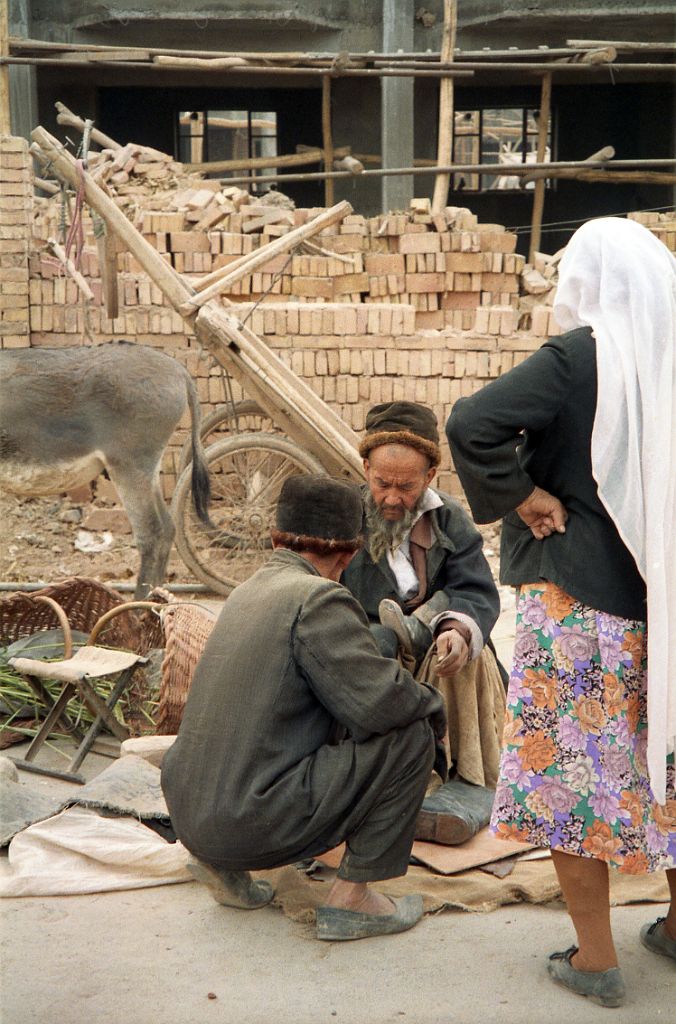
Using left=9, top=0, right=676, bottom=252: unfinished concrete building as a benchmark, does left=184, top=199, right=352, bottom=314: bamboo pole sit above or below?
below

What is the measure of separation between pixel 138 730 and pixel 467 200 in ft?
35.7

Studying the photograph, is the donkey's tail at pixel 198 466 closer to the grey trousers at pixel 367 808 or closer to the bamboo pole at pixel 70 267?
the bamboo pole at pixel 70 267

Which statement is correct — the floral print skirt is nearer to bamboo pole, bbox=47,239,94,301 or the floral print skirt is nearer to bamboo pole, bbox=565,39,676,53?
bamboo pole, bbox=47,239,94,301

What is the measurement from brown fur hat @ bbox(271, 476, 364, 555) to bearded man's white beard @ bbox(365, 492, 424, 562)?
2.18ft

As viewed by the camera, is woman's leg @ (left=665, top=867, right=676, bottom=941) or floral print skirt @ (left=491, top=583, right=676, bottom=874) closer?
floral print skirt @ (left=491, top=583, right=676, bottom=874)

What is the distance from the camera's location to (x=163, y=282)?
6.29 meters

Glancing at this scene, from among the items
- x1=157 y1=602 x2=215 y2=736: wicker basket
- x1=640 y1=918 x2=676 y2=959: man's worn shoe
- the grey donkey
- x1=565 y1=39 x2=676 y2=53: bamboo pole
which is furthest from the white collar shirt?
x1=565 y1=39 x2=676 y2=53: bamboo pole

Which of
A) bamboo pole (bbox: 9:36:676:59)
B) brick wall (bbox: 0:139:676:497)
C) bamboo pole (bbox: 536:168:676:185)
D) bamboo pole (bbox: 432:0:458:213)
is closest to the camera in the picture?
brick wall (bbox: 0:139:676:497)

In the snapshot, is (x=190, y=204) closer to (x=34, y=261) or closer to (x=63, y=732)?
(x=34, y=261)

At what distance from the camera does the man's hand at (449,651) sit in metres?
3.29

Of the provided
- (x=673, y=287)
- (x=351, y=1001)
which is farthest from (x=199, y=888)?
(x=673, y=287)

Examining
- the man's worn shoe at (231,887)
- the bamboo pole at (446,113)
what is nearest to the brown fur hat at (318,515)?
the man's worn shoe at (231,887)

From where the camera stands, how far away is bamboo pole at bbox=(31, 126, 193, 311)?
20.5ft

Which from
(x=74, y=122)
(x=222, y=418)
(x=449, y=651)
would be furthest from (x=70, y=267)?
(x=449, y=651)
